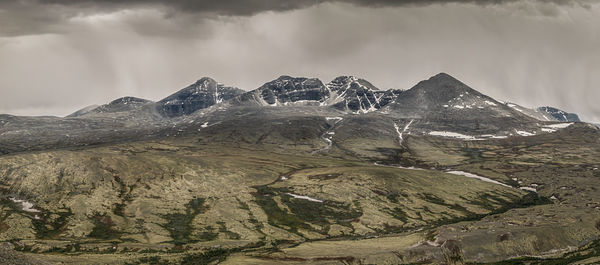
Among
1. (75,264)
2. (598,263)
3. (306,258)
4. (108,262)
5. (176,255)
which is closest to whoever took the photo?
(598,263)

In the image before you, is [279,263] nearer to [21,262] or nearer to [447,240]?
[447,240]

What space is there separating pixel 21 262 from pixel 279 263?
3633 inches

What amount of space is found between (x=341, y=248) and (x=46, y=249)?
133 metres

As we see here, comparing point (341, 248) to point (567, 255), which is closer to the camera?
point (567, 255)

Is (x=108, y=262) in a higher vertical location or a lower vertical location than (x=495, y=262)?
higher

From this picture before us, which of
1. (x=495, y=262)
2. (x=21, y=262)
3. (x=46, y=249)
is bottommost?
(x=495, y=262)

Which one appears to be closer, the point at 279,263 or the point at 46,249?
the point at 279,263

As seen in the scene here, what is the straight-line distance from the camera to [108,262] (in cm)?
17000

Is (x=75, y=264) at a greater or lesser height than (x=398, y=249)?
greater

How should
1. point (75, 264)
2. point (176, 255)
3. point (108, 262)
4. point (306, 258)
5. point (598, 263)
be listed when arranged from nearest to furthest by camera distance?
point (598, 263), point (75, 264), point (108, 262), point (306, 258), point (176, 255)

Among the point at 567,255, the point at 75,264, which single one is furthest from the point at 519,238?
the point at 75,264

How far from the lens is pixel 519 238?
195 m

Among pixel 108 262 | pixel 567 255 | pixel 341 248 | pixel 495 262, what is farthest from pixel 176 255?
pixel 567 255

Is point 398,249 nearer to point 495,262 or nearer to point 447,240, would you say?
point 447,240
